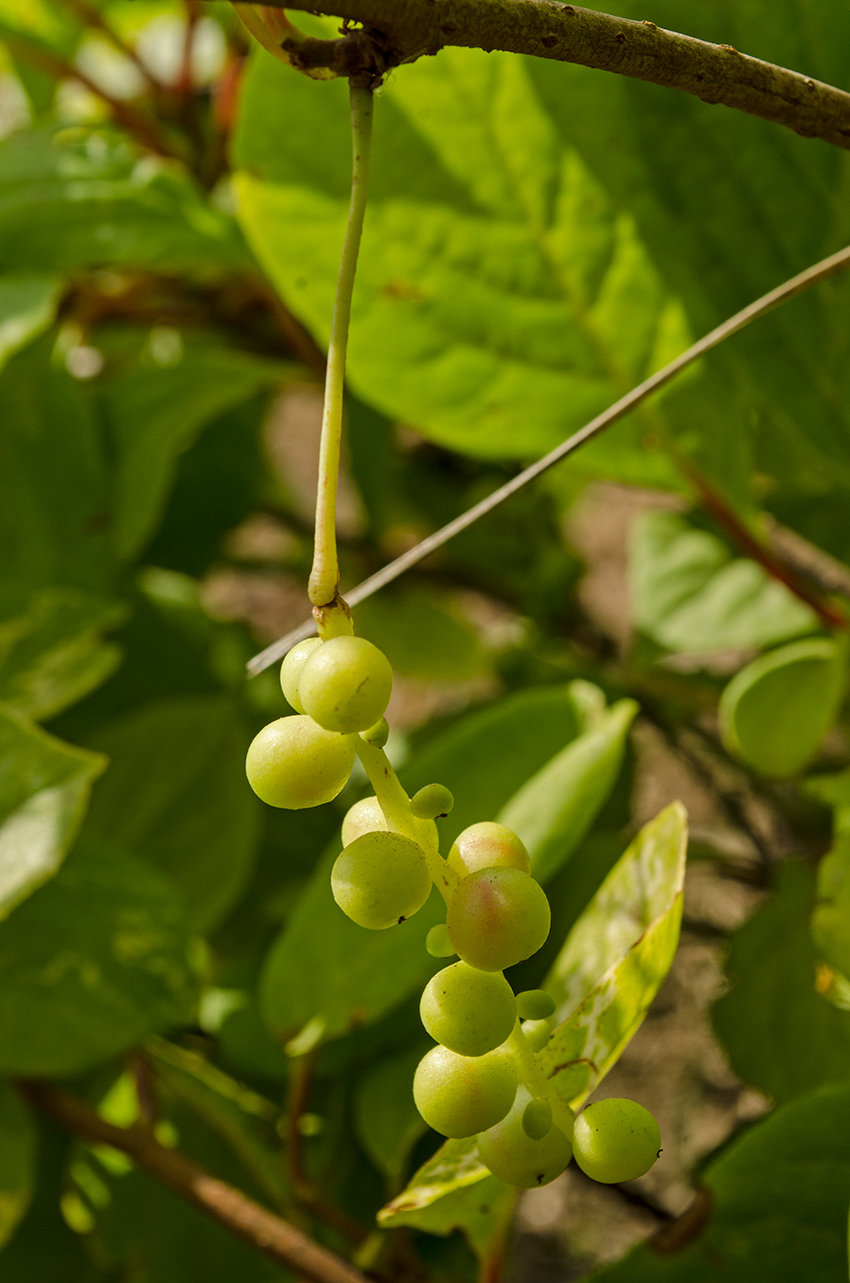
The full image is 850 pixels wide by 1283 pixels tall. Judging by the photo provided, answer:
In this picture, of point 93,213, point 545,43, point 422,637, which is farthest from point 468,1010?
point 422,637

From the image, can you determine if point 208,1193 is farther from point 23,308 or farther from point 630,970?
point 23,308

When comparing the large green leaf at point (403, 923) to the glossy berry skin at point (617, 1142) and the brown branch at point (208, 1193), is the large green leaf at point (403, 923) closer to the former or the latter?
the brown branch at point (208, 1193)

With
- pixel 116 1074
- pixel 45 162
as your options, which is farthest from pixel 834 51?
pixel 116 1074

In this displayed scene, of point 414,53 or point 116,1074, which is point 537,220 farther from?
point 116,1074

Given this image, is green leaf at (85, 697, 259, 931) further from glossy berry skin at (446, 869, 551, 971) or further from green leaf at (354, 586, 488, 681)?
glossy berry skin at (446, 869, 551, 971)

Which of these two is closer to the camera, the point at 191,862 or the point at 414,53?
the point at 414,53

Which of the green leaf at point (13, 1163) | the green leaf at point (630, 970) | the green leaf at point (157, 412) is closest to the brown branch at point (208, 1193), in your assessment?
the green leaf at point (13, 1163)
